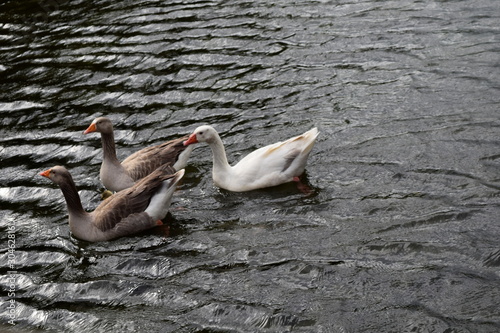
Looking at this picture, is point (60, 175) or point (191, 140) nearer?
point (60, 175)

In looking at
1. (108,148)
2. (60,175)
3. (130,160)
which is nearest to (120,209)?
(60,175)

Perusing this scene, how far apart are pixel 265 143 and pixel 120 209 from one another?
2.76 meters

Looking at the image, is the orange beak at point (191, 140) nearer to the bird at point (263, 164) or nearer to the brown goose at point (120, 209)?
the bird at point (263, 164)

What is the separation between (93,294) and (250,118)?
15.5ft

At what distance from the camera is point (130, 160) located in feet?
36.6

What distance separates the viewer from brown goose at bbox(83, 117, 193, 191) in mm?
10727

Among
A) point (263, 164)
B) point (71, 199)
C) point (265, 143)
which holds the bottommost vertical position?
point (265, 143)

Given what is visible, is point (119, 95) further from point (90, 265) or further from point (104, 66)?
point (90, 265)

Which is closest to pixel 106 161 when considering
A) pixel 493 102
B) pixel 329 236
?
pixel 329 236

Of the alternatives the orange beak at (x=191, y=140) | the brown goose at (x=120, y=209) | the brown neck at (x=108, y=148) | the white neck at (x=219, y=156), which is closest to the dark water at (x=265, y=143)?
the brown goose at (x=120, y=209)

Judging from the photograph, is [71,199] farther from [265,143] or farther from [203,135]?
[265,143]

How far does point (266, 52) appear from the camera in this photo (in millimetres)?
14539

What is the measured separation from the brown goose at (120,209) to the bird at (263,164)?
2.62ft

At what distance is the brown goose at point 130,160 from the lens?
10727 millimetres
